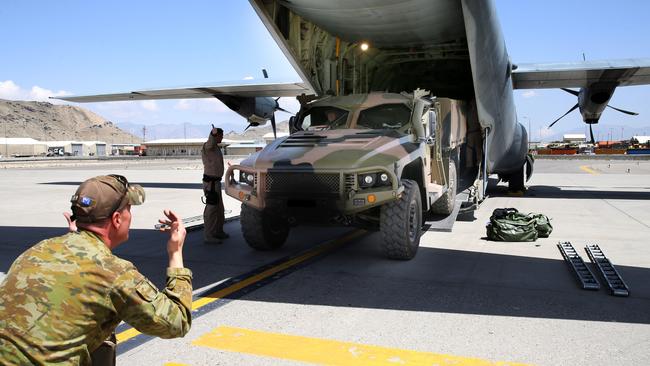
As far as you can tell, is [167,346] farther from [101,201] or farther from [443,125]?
[443,125]

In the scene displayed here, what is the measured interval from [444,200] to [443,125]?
1277 millimetres

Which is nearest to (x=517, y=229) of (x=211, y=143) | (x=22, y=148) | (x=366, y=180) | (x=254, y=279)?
(x=366, y=180)

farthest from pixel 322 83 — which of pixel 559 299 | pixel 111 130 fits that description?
pixel 111 130

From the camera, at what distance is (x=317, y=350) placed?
3736 millimetres

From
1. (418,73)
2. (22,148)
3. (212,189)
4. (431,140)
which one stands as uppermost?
(418,73)

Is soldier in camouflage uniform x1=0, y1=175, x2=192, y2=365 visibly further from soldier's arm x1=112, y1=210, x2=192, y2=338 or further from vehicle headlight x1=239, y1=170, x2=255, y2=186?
vehicle headlight x1=239, y1=170, x2=255, y2=186

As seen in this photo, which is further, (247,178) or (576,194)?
(576,194)

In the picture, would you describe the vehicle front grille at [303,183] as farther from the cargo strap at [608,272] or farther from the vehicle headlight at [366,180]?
the cargo strap at [608,272]

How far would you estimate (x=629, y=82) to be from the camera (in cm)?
1440

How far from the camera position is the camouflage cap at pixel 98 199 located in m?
2.06

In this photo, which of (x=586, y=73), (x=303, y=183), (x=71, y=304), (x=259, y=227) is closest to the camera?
(x=71, y=304)

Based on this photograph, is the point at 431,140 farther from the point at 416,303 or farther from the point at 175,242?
the point at 175,242

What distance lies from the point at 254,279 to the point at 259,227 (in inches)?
50.7

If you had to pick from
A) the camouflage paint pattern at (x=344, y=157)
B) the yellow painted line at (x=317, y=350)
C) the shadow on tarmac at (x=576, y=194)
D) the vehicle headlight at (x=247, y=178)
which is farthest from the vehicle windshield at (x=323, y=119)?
the shadow on tarmac at (x=576, y=194)
